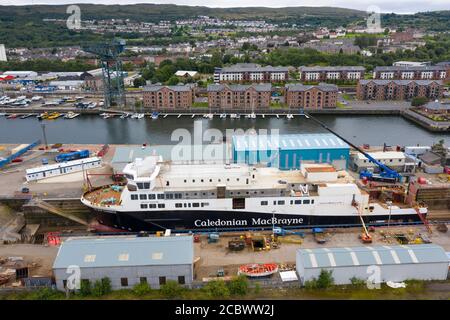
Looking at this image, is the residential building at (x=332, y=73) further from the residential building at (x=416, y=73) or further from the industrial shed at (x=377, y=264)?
the industrial shed at (x=377, y=264)

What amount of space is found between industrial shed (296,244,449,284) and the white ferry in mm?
3544

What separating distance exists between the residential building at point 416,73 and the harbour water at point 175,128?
14.8 meters

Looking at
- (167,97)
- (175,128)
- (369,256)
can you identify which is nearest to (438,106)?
(175,128)

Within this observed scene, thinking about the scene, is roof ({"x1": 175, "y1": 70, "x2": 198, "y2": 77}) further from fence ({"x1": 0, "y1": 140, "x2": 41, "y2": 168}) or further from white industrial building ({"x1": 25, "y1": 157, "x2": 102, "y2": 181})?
white industrial building ({"x1": 25, "y1": 157, "x2": 102, "y2": 181})

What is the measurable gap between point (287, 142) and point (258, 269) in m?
10.4

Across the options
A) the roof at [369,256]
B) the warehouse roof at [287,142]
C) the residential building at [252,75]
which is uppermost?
the residential building at [252,75]

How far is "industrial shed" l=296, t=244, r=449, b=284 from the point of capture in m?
10.7

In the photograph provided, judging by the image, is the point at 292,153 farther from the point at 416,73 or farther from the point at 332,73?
the point at 416,73

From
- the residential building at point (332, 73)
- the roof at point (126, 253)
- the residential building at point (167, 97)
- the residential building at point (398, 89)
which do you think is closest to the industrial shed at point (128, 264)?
the roof at point (126, 253)

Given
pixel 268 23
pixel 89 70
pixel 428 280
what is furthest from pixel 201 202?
pixel 268 23

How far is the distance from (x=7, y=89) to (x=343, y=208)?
1949 inches

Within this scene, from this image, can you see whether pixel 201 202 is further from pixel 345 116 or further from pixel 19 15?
pixel 19 15

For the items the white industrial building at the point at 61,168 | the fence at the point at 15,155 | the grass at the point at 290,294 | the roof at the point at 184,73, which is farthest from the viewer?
the roof at the point at 184,73

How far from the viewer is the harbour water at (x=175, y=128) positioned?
30.1 m
